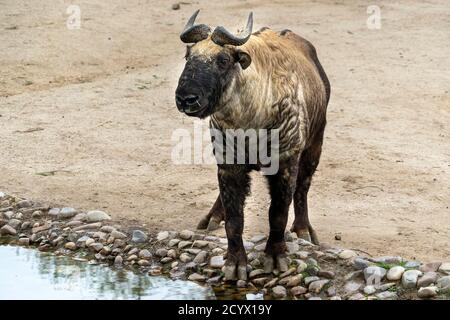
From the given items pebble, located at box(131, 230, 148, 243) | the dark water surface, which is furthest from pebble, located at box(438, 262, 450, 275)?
pebble, located at box(131, 230, 148, 243)

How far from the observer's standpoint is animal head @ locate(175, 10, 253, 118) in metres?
6.57

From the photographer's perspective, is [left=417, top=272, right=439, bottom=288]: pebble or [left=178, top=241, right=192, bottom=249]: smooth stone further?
[left=178, top=241, right=192, bottom=249]: smooth stone

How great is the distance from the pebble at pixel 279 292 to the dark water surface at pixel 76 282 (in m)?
0.43

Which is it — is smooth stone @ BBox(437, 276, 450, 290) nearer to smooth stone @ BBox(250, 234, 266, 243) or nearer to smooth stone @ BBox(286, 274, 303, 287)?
smooth stone @ BBox(286, 274, 303, 287)

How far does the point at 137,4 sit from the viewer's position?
55.0 ft

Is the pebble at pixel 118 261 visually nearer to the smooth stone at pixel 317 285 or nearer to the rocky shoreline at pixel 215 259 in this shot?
the rocky shoreline at pixel 215 259

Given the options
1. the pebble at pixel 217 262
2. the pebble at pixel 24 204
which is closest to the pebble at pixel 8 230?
the pebble at pixel 24 204

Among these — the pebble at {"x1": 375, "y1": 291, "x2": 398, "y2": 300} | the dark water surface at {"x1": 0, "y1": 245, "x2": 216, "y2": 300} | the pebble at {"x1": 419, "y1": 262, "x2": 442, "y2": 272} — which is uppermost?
the pebble at {"x1": 419, "y1": 262, "x2": 442, "y2": 272}

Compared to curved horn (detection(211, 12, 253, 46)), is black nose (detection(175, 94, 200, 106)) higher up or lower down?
lower down

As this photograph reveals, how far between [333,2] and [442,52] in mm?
3403

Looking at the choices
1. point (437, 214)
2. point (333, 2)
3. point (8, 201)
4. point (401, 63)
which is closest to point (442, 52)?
point (401, 63)

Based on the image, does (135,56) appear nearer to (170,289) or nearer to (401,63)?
(401,63)

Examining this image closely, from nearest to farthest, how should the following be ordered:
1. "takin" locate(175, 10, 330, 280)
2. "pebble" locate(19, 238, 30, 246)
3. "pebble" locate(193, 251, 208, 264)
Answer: "takin" locate(175, 10, 330, 280) → "pebble" locate(193, 251, 208, 264) → "pebble" locate(19, 238, 30, 246)

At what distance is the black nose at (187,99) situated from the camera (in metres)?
6.52
